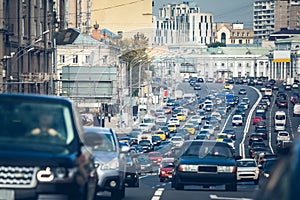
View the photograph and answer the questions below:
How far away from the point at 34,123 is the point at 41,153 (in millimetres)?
818

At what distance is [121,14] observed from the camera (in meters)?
156

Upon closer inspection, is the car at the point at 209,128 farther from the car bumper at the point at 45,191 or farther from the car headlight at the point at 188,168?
the car bumper at the point at 45,191

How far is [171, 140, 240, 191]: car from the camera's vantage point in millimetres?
24734

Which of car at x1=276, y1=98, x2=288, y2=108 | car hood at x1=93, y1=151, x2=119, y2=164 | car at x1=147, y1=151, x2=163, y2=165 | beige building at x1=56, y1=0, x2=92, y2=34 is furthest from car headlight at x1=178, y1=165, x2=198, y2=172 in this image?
car at x1=276, y1=98, x2=288, y2=108

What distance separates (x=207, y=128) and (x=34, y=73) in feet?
49.4

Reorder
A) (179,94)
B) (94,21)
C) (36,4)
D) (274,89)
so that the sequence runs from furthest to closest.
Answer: (94,21)
(274,89)
(36,4)
(179,94)

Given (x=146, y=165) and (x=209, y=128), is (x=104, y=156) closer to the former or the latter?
(x=146, y=165)

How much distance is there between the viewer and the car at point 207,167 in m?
24.7

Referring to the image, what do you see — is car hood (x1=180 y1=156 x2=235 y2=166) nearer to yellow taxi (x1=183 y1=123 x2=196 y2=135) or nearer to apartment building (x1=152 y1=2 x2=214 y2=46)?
yellow taxi (x1=183 y1=123 x2=196 y2=135)

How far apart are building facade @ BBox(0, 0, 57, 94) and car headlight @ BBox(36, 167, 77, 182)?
5390 centimetres

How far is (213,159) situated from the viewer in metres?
25.1

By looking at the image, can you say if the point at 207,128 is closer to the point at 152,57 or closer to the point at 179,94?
the point at 179,94

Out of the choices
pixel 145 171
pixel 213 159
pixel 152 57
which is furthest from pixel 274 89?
pixel 213 159

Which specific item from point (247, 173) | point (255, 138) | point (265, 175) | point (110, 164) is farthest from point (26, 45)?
point (110, 164)
